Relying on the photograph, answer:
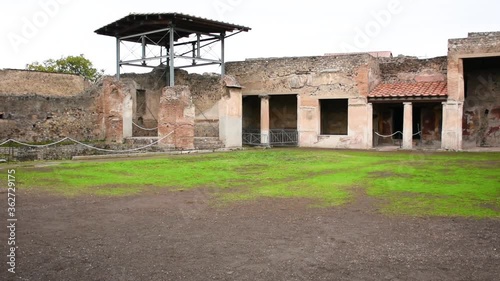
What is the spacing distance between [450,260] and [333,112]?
19.8 meters

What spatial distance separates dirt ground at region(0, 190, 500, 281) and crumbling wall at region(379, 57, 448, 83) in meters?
14.9

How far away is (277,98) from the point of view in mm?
24562

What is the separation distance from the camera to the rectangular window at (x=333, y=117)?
23562 mm

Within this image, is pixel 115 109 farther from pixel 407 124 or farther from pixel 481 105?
pixel 481 105

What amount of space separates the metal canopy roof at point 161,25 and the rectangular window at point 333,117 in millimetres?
6530

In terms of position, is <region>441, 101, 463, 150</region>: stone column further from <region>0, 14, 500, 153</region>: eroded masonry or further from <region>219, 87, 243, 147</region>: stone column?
<region>219, 87, 243, 147</region>: stone column

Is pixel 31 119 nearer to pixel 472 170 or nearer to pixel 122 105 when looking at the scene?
pixel 122 105

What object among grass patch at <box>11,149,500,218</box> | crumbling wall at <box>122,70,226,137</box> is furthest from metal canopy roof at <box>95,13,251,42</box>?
grass patch at <box>11,149,500,218</box>

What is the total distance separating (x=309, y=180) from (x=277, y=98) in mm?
15146

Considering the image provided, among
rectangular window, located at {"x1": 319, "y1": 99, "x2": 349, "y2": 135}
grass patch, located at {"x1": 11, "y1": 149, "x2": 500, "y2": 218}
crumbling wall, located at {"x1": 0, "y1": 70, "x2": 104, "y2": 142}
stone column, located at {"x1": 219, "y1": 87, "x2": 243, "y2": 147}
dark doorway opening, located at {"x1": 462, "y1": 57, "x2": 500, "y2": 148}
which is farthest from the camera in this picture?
rectangular window, located at {"x1": 319, "y1": 99, "x2": 349, "y2": 135}

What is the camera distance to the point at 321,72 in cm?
A: 2088

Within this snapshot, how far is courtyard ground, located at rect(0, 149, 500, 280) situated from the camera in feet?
13.6

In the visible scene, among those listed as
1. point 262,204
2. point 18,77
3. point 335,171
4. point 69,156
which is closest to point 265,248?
point 262,204

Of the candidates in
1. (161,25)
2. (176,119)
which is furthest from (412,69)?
(161,25)
